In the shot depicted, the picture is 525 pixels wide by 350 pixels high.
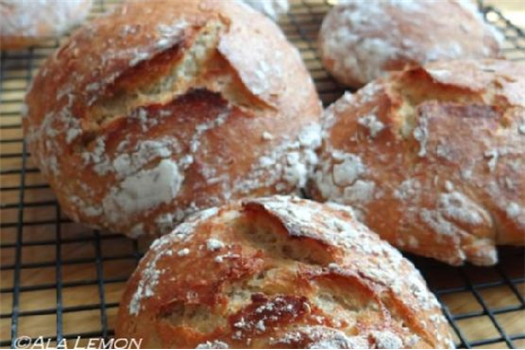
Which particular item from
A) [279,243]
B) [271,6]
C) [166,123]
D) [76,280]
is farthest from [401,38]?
[76,280]

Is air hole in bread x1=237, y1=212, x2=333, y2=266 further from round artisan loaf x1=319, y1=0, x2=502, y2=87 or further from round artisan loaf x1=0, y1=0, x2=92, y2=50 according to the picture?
round artisan loaf x1=0, y1=0, x2=92, y2=50

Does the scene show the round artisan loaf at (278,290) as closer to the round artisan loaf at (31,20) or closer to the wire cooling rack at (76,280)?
the wire cooling rack at (76,280)

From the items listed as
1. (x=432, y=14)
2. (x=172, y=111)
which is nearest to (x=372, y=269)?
(x=172, y=111)

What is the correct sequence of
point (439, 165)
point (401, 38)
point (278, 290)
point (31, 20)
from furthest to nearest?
1. point (31, 20)
2. point (401, 38)
3. point (439, 165)
4. point (278, 290)

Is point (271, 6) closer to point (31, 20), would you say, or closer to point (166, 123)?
point (31, 20)

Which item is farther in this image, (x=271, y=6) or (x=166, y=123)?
(x=271, y=6)

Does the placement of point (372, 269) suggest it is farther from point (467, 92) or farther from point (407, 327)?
point (467, 92)

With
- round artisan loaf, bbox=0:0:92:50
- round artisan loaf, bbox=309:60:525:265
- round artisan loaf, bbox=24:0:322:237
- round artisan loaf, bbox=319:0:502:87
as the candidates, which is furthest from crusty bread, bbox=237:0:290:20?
round artisan loaf, bbox=309:60:525:265
